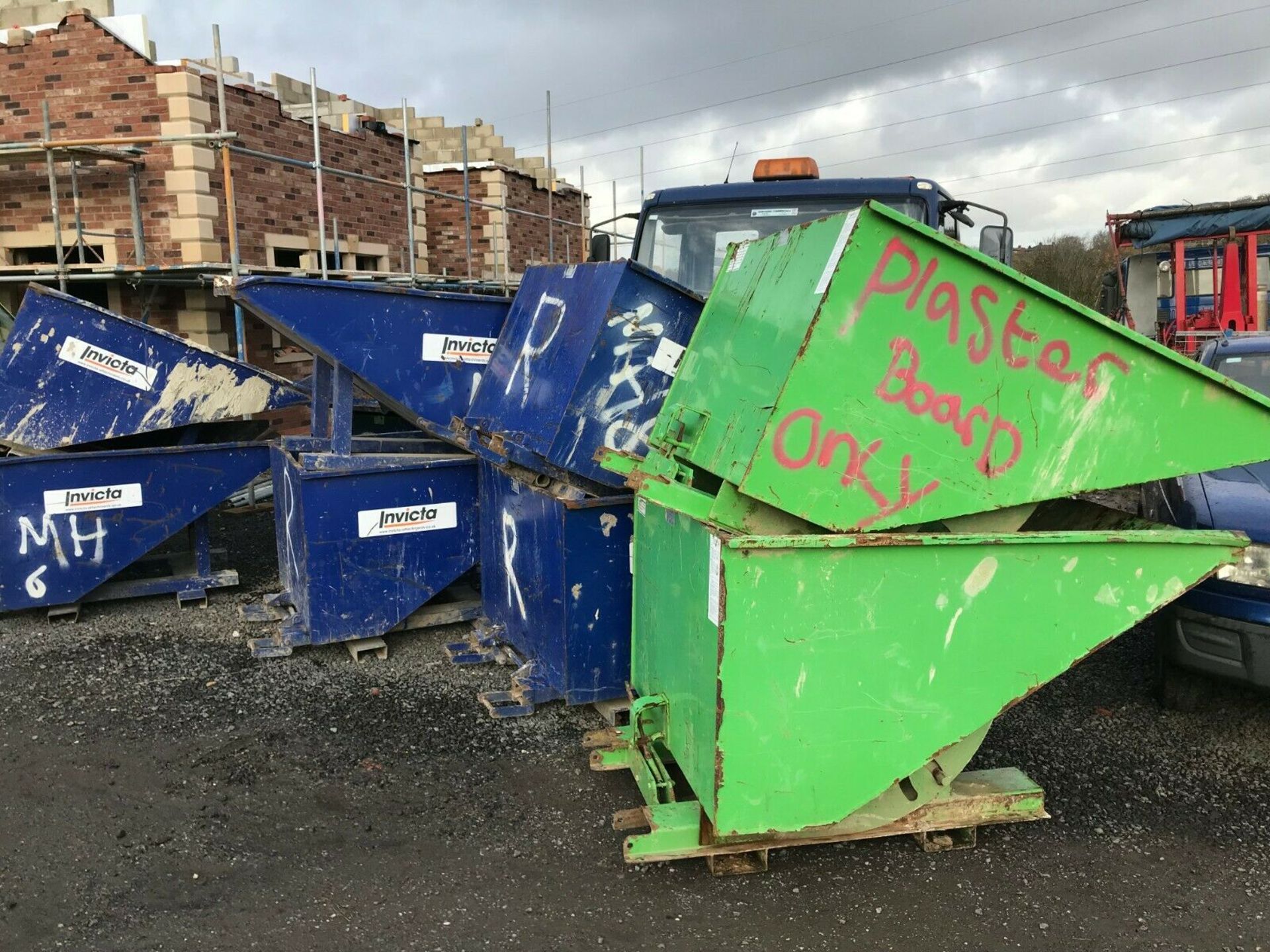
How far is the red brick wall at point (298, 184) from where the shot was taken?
10273 millimetres

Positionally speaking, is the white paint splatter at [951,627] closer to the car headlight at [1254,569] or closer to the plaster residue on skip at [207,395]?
the car headlight at [1254,569]

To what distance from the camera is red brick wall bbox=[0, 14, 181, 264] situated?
9516 mm

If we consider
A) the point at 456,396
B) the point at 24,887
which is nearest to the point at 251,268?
the point at 456,396

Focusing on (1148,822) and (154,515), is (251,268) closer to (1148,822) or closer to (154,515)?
(154,515)

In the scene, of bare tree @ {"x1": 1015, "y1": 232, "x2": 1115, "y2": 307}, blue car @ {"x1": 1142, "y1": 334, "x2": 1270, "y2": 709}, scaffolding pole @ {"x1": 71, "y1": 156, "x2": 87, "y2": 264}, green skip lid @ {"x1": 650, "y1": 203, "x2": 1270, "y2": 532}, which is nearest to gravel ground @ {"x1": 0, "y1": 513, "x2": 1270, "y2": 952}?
blue car @ {"x1": 1142, "y1": 334, "x2": 1270, "y2": 709}

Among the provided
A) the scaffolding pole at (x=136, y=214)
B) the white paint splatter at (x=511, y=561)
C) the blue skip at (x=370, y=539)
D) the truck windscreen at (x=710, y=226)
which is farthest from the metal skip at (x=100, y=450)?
the scaffolding pole at (x=136, y=214)

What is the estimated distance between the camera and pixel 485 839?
3.56 meters

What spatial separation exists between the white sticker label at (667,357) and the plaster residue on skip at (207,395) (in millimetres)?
3414

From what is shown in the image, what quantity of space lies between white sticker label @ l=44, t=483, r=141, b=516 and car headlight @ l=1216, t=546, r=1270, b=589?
6.02 m

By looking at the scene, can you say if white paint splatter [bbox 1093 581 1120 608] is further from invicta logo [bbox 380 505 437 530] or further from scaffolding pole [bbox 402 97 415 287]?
scaffolding pole [bbox 402 97 415 287]

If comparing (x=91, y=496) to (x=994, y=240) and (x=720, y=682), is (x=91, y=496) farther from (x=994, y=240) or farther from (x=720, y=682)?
(x=994, y=240)

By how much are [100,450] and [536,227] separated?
13.7 m

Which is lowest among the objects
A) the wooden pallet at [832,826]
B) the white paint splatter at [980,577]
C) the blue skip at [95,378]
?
the wooden pallet at [832,826]

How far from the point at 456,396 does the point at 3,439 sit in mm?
2916
